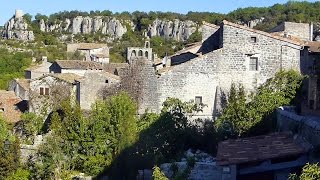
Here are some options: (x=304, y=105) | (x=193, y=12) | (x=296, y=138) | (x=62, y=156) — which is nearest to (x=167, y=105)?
(x=62, y=156)

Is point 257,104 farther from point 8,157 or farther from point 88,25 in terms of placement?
point 88,25

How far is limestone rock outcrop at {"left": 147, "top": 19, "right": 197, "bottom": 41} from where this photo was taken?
375ft

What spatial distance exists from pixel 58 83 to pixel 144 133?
456 inches

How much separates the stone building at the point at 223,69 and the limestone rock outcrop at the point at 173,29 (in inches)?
3242

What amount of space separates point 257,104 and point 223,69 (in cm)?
535

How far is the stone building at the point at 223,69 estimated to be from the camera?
89.3 feet

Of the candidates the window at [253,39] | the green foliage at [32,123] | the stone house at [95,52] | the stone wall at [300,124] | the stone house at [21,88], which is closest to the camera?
the stone wall at [300,124]

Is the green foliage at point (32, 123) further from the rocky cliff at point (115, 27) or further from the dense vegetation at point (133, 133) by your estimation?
the rocky cliff at point (115, 27)

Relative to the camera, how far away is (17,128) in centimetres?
3203

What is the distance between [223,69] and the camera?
27859 mm

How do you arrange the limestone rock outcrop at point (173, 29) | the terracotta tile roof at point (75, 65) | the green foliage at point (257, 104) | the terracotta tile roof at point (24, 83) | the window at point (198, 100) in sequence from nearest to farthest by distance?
the green foliage at point (257, 104) → the window at point (198, 100) → the terracotta tile roof at point (24, 83) → the terracotta tile roof at point (75, 65) → the limestone rock outcrop at point (173, 29)

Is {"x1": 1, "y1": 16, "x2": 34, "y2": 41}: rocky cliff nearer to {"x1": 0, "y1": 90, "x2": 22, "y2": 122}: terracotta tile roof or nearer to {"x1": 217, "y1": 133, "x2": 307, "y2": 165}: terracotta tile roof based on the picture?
{"x1": 0, "y1": 90, "x2": 22, "y2": 122}: terracotta tile roof

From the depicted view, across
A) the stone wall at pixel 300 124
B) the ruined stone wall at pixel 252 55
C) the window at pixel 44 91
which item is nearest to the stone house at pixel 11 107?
the window at pixel 44 91

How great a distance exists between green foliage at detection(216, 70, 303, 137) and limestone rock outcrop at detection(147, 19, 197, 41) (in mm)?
84704
